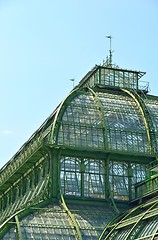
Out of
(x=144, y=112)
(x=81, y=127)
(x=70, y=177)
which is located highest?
(x=144, y=112)

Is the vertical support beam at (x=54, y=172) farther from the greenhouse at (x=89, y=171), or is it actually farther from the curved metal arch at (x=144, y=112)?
the curved metal arch at (x=144, y=112)

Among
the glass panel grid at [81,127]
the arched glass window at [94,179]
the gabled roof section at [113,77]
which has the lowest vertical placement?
the arched glass window at [94,179]

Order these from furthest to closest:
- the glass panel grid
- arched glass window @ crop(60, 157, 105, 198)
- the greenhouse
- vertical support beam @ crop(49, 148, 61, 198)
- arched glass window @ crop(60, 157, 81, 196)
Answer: the glass panel grid → arched glass window @ crop(60, 157, 105, 198) → arched glass window @ crop(60, 157, 81, 196) → vertical support beam @ crop(49, 148, 61, 198) → the greenhouse

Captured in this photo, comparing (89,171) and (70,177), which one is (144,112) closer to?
(89,171)

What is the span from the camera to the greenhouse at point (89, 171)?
193 feet

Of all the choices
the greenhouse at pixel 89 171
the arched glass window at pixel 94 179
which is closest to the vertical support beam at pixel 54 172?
the greenhouse at pixel 89 171

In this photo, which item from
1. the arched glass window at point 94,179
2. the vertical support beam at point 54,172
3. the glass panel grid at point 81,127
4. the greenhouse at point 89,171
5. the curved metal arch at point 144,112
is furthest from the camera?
the curved metal arch at point 144,112

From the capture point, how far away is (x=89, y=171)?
219 feet

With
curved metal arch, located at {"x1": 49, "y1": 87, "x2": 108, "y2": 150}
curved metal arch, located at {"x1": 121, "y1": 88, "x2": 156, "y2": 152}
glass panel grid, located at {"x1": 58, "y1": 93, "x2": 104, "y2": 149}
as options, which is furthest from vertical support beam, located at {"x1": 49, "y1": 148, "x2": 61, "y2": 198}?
curved metal arch, located at {"x1": 121, "y1": 88, "x2": 156, "y2": 152}

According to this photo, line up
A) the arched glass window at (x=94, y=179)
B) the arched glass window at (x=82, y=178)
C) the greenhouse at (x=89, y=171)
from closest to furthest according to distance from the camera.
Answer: the greenhouse at (x=89, y=171) < the arched glass window at (x=82, y=178) < the arched glass window at (x=94, y=179)

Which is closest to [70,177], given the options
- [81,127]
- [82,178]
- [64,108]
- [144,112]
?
[82,178]

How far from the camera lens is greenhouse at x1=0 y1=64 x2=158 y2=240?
58969mm

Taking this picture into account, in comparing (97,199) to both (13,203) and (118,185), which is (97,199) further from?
(13,203)

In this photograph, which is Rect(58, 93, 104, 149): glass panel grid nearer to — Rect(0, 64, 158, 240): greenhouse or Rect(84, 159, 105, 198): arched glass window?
Rect(0, 64, 158, 240): greenhouse
